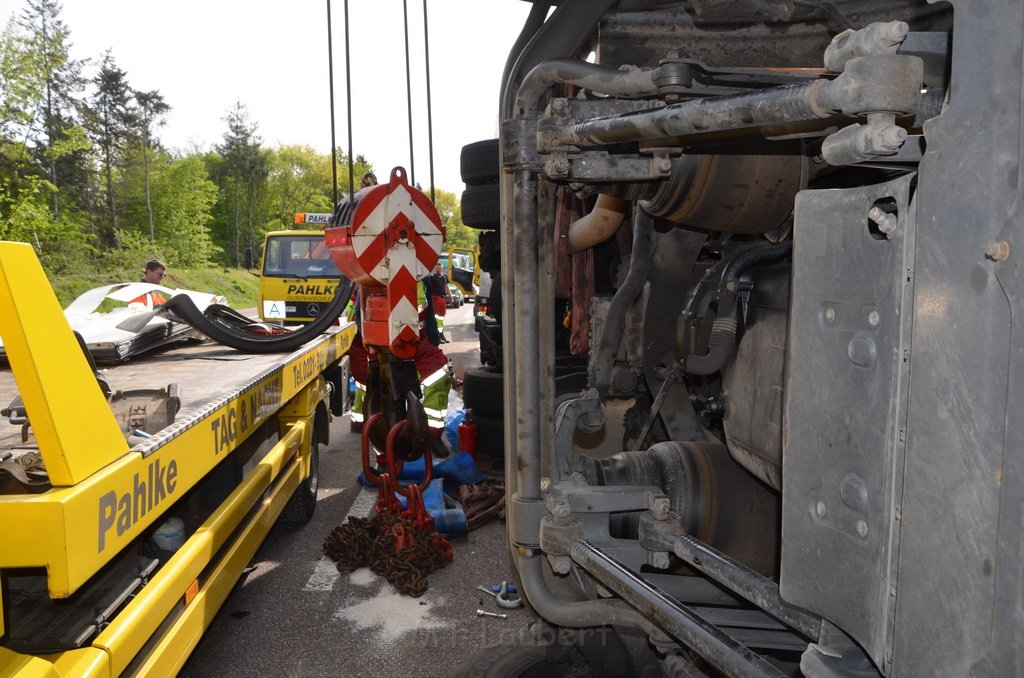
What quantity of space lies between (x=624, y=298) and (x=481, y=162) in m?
3.10

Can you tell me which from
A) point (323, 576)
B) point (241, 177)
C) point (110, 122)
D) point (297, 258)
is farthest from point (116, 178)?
point (323, 576)

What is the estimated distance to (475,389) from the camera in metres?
6.31

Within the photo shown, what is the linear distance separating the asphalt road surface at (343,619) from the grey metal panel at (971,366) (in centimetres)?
267

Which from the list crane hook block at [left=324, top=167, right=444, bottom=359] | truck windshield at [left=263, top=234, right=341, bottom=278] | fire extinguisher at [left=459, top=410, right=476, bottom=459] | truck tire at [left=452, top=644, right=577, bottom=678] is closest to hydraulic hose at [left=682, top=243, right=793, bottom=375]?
truck tire at [left=452, top=644, right=577, bottom=678]

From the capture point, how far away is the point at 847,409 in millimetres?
1226

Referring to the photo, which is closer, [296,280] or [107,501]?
[107,501]

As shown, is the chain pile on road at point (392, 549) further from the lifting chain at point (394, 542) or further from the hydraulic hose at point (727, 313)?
the hydraulic hose at point (727, 313)

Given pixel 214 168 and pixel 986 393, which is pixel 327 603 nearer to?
pixel 986 393

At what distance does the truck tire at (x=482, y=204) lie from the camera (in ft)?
18.8

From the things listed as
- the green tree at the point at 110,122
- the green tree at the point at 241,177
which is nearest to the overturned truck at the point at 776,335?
the green tree at the point at 110,122

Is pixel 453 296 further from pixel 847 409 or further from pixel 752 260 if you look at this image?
pixel 847 409

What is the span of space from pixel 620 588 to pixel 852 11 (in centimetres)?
178

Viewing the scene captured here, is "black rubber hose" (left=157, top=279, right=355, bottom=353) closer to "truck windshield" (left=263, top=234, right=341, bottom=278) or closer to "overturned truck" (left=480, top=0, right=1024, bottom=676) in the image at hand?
"overturned truck" (left=480, top=0, right=1024, bottom=676)

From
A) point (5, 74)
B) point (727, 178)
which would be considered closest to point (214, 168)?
point (5, 74)
